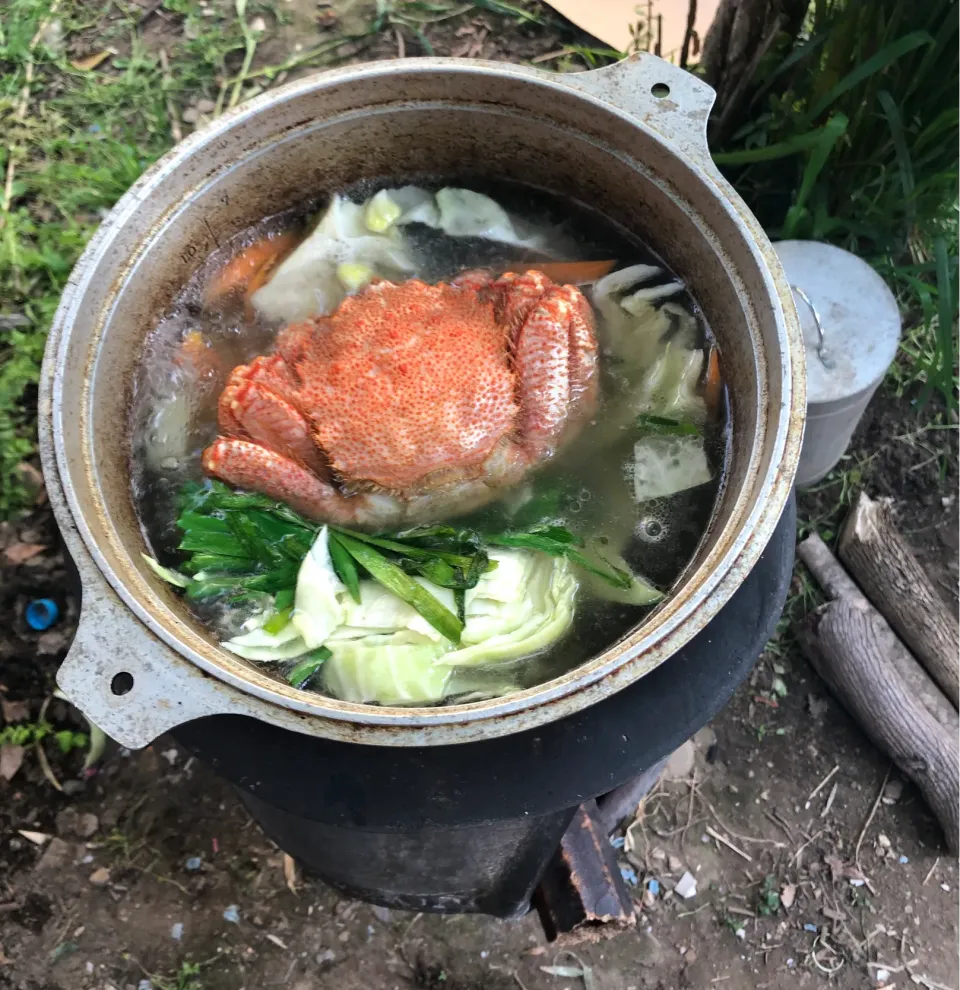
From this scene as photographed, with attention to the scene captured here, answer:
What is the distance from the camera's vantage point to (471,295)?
2.10m

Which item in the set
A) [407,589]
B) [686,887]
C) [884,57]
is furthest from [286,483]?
[884,57]

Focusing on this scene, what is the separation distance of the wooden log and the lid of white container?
593mm

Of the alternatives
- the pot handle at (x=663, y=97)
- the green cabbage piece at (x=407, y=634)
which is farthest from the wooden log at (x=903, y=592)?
the pot handle at (x=663, y=97)

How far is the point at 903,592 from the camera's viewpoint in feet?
8.51

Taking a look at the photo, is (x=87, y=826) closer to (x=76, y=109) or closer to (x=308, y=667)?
(x=308, y=667)

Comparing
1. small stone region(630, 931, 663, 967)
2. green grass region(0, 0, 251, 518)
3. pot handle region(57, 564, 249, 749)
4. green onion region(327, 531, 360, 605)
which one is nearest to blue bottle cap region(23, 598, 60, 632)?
green grass region(0, 0, 251, 518)

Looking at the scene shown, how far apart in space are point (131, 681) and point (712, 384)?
1350 millimetres

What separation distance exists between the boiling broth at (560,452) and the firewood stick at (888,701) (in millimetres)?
1056

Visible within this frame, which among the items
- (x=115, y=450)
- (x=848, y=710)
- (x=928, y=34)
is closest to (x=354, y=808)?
(x=115, y=450)

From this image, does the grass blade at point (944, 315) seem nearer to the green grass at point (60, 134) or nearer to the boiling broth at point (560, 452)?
the boiling broth at point (560, 452)

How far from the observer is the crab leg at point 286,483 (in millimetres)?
1851

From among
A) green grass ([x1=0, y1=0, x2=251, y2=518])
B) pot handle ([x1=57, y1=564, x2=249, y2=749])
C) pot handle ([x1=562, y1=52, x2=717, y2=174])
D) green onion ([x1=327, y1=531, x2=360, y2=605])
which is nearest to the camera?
pot handle ([x1=57, y1=564, x2=249, y2=749])

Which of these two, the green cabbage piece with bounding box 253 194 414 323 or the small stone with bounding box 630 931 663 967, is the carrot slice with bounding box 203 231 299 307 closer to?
the green cabbage piece with bounding box 253 194 414 323

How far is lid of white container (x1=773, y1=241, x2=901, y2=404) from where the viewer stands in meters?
2.24
